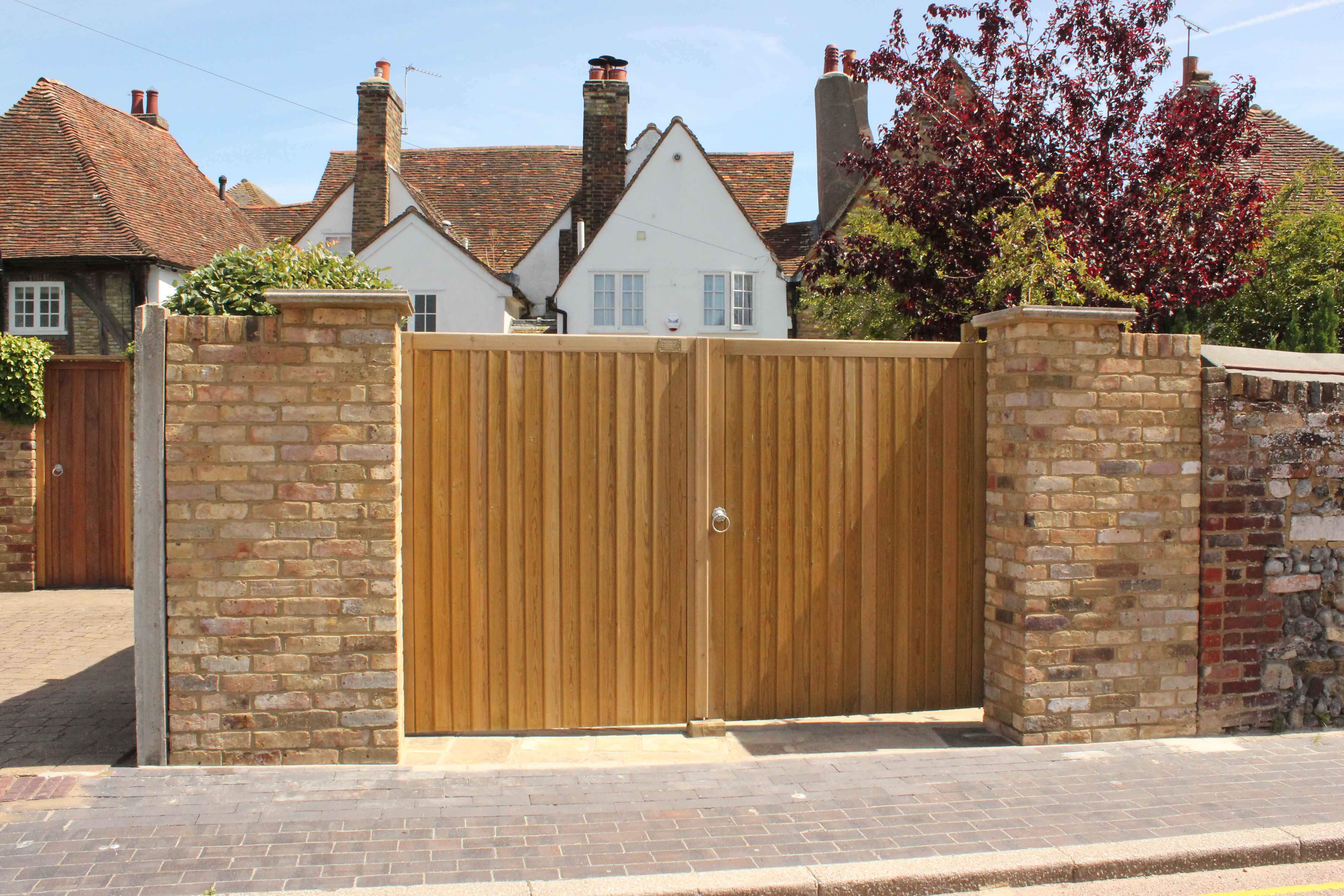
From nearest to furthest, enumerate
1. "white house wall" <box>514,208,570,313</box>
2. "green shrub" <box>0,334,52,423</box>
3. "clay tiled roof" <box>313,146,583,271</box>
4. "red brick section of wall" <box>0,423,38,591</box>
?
"green shrub" <box>0,334,52,423</box> < "red brick section of wall" <box>0,423,38,591</box> < "white house wall" <box>514,208,570,313</box> < "clay tiled roof" <box>313,146,583,271</box>

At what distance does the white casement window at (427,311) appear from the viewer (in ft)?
67.7

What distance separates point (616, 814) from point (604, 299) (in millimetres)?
16572

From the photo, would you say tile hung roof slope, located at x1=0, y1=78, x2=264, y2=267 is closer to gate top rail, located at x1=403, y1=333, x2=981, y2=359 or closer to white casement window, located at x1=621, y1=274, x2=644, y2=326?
white casement window, located at x1=621, y1=274, x2=644, y2=326

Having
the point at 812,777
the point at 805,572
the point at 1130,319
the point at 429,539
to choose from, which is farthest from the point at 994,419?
the point at 429,539

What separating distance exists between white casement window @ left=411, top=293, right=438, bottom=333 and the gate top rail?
50.5 feet

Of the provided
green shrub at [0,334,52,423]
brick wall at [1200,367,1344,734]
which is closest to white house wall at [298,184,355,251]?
green shrub at [0,334,52,423]

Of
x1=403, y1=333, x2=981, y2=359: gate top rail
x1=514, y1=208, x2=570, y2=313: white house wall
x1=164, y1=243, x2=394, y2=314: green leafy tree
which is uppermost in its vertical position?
x1=514, y1=208, x2=570, y2=313: white house wall

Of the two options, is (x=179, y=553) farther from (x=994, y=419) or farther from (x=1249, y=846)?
(x=1249, y=846)

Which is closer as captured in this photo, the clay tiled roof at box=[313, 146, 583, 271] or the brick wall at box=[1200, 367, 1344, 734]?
the brick wall at box=[1200, 367, 1344, 734]

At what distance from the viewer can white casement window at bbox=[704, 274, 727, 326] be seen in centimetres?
2066

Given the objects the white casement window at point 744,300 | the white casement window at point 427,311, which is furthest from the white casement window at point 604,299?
the white casement window at point 427,311

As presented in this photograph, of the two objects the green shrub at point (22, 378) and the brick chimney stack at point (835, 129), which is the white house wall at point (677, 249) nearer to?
the brick chimney stack at point (835, 129)

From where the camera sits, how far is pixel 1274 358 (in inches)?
250

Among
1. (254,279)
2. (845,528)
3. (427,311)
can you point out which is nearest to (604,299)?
(427,311)
